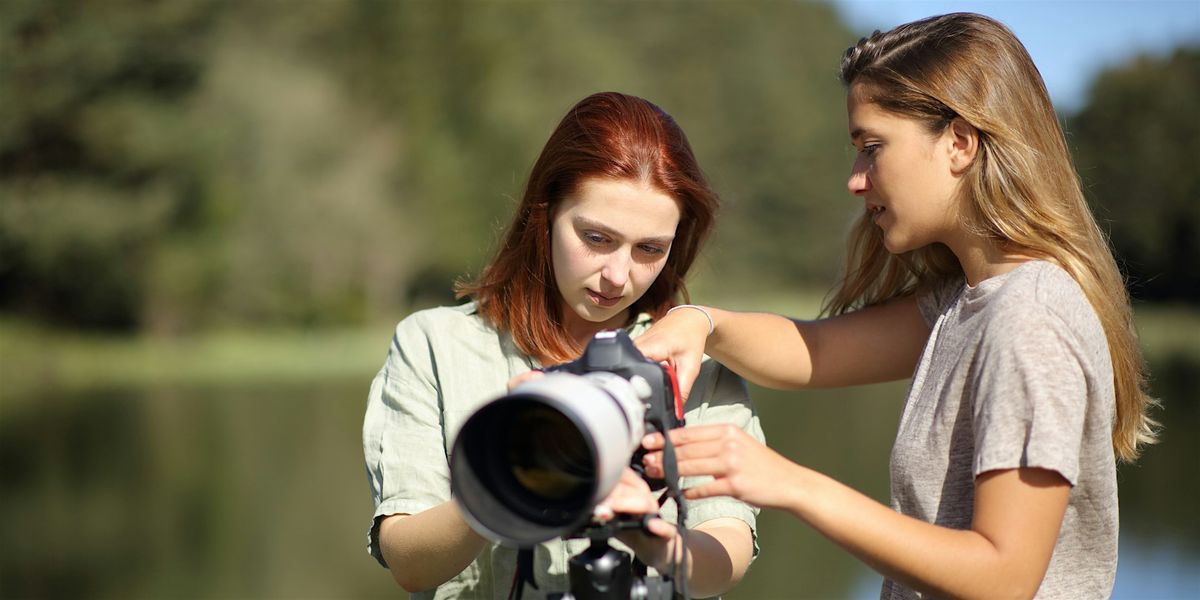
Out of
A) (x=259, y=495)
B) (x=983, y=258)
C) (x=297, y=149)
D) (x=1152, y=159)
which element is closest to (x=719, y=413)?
(x=983, y=258)

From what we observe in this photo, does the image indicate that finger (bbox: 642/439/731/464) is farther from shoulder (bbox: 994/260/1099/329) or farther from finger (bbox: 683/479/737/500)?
shoulder (bbox: 994/260/1099/329)

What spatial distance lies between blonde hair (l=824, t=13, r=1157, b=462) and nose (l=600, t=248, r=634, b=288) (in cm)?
52

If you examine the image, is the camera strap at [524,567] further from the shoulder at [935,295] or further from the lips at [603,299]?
the shoulder at [935,295]

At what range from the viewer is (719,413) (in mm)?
2268

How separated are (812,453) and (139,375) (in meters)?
9.44

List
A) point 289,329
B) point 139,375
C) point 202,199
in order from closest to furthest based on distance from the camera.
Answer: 1. point 139,375
2. point 202,199
3. point 289,329

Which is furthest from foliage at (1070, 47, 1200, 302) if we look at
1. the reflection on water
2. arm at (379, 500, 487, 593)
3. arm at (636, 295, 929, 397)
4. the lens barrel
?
the lens barrel

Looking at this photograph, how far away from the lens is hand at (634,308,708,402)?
204 centimetres

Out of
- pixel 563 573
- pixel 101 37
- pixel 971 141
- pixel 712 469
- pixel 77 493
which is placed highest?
→ pixel 101 37

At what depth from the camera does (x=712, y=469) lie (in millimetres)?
1676

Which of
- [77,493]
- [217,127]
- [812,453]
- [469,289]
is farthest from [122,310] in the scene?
[469,289]

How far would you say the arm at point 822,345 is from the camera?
7.46 feet

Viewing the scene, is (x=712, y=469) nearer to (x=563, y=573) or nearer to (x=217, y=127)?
(x=563, y=573)

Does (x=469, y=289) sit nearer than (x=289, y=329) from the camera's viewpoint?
Yes
